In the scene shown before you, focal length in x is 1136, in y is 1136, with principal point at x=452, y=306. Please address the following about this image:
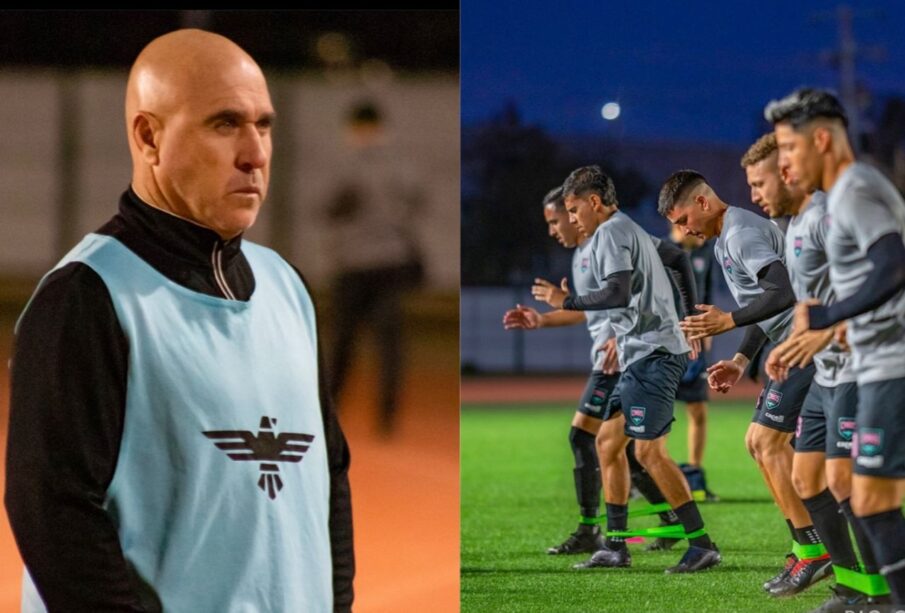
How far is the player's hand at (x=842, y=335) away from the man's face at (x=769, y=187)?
0.43 metres

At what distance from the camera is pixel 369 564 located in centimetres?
475

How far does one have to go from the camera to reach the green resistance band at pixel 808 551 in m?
3.68

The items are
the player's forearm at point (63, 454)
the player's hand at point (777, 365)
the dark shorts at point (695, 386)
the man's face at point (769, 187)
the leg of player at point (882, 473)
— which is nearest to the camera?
the player's forearm at point (63, 454)

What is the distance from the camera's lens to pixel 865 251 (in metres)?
2.64

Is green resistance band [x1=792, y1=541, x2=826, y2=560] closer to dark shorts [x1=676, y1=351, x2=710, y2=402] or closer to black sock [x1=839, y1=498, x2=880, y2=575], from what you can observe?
black sock [x1=839, y1=498, x2=880, y2=575]

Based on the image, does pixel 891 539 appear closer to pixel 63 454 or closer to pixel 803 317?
pixel 803 317

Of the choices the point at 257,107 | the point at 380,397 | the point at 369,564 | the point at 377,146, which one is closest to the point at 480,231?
the point at 377,146

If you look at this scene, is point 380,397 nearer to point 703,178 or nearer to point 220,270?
point 703,178

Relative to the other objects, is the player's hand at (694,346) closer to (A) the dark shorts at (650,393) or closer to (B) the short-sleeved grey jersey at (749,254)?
(A) the dark shorts at (650,393)

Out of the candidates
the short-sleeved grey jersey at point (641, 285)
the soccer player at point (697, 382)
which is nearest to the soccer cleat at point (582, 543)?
the soccer player at point (697, 382)

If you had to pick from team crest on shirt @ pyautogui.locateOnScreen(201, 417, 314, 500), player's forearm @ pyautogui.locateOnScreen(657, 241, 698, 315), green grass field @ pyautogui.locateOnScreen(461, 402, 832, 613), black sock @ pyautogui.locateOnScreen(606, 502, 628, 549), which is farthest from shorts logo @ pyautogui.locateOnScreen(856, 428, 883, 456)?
black sock @ pyautogui.locateOnScreen(606, 502, 628, 549)

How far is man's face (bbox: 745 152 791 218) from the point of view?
10.4 ft

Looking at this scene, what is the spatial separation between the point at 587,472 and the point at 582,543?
0.32 meters

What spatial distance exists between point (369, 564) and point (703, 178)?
7.12 ft
